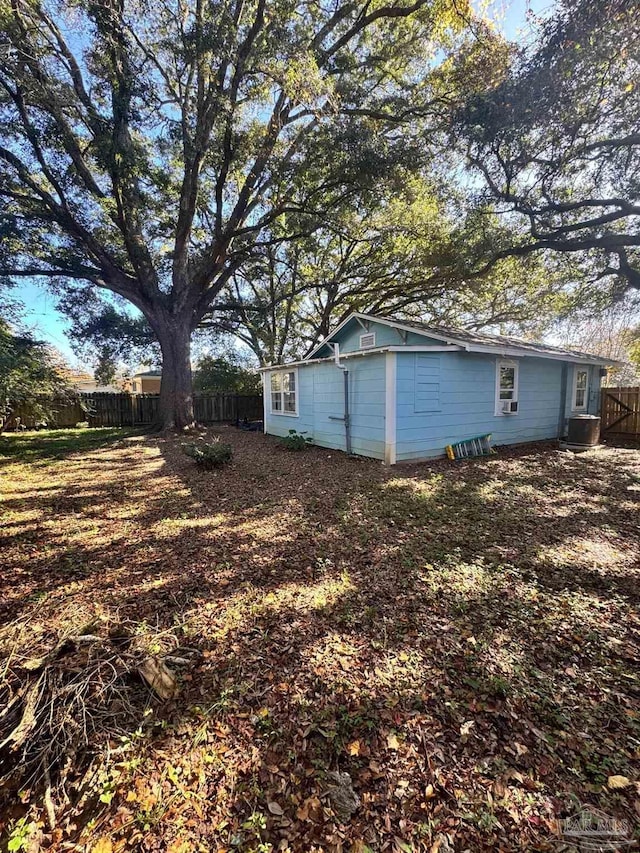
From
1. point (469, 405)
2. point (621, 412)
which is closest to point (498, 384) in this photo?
point (469, 405)

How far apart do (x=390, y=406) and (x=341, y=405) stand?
1.98 meters

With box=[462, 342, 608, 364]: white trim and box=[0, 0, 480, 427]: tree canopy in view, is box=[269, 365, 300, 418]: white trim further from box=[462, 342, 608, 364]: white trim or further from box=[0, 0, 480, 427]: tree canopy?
box=[462, 342, 608, 364]: white trim

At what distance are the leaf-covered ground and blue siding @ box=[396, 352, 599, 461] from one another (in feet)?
9.00

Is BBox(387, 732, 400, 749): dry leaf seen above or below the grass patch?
below

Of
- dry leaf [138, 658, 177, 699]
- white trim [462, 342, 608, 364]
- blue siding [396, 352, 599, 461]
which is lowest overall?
dry leaf [138, 658, 177, 699]

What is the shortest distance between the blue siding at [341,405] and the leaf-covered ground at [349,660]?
3.06 metres

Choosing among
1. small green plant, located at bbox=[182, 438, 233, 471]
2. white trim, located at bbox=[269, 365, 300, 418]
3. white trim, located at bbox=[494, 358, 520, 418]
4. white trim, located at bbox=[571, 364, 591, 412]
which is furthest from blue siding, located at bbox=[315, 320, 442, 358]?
white trim, located at bbox=[571, 364, 591, 412]

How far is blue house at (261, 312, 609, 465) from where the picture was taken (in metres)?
7.50

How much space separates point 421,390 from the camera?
760cm

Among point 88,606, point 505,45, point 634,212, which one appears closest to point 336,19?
point 505,45

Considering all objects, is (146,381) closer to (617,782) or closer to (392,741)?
(392,741)

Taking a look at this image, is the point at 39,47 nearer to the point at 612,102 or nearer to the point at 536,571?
the point at 612,102

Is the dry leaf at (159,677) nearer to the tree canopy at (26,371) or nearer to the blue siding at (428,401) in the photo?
the blue siding at (428,401)

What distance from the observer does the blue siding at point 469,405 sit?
748 cm
